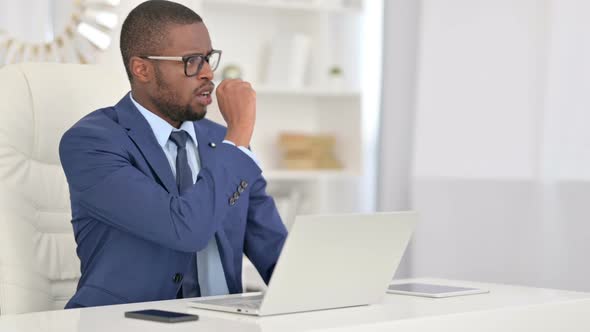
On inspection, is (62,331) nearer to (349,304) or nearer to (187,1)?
(349,304)

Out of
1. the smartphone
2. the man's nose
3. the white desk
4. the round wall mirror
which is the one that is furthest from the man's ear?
the round wall mirror

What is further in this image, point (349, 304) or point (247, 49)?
point (247, 49)

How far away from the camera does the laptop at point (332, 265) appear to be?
4.43 ft

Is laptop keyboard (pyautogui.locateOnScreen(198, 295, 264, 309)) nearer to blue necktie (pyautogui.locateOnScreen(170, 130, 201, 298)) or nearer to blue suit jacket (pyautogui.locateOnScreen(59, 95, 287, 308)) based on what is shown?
blue suit jacket (pyautogui.locateOnScreen(59, 95, 287, 308))

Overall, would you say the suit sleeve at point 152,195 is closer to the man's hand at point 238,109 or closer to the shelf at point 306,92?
the man's hand at point 238,109

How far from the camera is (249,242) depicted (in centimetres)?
209

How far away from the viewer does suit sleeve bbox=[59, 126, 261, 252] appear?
1.70 metres

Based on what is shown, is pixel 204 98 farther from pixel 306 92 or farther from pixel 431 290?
pixel 306 92

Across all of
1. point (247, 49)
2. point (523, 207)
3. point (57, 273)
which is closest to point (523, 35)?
point (523, 207)

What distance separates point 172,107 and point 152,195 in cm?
33

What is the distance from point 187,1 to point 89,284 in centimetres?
176

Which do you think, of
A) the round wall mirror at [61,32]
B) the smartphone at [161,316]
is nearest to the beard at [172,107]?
the smartphone at [161,316]

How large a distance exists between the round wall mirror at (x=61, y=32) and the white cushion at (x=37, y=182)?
1265 millimetres

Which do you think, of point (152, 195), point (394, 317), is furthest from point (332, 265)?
point (152, 195)
